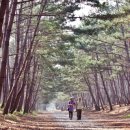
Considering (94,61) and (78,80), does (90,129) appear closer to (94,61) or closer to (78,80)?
(94,61)

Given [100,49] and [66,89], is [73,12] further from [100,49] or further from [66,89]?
[66,89]

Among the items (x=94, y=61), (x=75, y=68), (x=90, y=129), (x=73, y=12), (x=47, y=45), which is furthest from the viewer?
(x=75, y=68)

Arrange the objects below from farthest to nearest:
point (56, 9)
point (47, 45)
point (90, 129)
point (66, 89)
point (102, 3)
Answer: point (66, 89) < point (47, 45) < point (56, 9) < point (102, 3) < point (90, 129)

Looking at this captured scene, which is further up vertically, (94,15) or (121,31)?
(121,31)

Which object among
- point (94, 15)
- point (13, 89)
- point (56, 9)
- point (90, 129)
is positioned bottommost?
point (90, 129)

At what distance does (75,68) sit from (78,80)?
18477 millimetres

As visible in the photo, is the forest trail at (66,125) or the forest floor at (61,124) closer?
the forest trail at (66,125)

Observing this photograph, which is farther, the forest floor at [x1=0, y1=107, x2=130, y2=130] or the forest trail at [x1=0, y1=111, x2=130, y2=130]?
the forest floor at [x1=0, y1=107, x2=130, y2=130]

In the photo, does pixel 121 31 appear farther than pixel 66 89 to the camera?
No

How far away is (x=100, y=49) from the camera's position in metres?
49.8

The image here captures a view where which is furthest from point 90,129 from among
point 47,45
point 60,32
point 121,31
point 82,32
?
point 121,31

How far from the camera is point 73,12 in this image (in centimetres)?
2378

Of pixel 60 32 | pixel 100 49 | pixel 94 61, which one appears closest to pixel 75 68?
pixel 100 49

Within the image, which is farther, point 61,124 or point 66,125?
point 61,124
